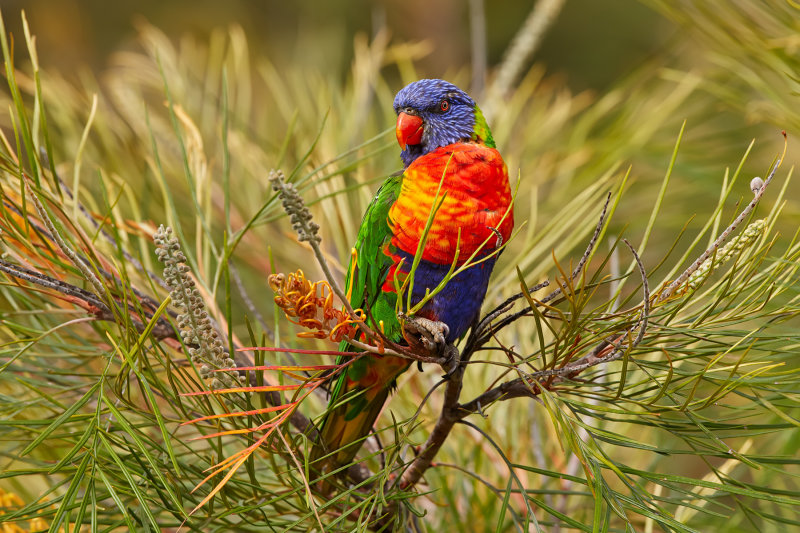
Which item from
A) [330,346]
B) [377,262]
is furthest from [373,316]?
[330,346]

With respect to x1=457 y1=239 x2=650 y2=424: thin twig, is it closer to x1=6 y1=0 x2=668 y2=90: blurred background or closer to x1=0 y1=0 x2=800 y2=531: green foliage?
x1=0 y1=0 x2=800 y2=531: green foliage

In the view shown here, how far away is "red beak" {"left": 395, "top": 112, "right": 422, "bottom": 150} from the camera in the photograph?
1.41 metres

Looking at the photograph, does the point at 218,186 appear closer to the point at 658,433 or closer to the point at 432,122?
the point at 432,122

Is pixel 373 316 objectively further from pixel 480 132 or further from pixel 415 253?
pixel 480 132

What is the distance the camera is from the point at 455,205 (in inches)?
45.4

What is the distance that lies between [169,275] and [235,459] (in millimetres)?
259

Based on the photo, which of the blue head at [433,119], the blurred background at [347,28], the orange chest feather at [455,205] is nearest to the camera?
the orange chest feather at [455,205]

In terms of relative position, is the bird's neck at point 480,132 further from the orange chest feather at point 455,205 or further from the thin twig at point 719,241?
the thin twig at point 719,241

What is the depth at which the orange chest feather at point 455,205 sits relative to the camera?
45.1 inches

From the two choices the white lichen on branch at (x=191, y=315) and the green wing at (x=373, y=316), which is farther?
the green wing at (x=373, y=316)

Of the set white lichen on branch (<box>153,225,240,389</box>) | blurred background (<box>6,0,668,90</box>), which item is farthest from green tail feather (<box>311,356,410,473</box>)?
blurred background (<box>6,0,668,90</box>)

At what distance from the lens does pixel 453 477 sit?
1479 millimetres

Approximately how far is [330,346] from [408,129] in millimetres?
537

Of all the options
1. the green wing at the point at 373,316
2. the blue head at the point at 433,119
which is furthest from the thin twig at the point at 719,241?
the blue head at the point at 433,119
